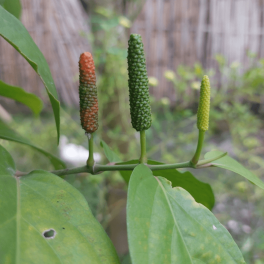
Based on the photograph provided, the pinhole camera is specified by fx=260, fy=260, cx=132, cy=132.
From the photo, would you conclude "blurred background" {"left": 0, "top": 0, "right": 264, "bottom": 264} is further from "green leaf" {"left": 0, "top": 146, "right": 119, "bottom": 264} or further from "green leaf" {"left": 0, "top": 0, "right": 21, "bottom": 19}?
"green leaf" {"left": 0, "top": 146, "right": 119, "bottom": 264}

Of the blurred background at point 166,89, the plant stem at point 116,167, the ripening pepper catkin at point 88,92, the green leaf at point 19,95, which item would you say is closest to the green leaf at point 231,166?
the plant stem at point 116,167

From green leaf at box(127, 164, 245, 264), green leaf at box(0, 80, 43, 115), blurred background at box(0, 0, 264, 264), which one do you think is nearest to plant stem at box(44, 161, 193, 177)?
green leaf at box(127, 164, 245, 264)

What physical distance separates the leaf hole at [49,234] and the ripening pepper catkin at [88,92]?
0.17m

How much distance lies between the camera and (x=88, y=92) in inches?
15.7

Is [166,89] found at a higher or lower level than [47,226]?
higher

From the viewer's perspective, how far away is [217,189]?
4.30ft

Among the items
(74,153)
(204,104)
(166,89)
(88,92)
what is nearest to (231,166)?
(204,104)

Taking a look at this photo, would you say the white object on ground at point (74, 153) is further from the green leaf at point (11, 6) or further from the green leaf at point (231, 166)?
the green leaf at point (231, 166)

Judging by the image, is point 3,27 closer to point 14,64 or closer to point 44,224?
point 44,224

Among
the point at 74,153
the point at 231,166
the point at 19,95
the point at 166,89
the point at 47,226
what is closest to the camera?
the point at 47,226

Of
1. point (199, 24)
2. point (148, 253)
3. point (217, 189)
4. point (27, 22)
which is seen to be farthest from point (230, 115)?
point (27, 22)

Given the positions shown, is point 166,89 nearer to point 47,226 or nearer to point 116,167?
point 116,167

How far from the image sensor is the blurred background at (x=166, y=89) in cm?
130

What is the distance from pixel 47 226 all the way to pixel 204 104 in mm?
266
